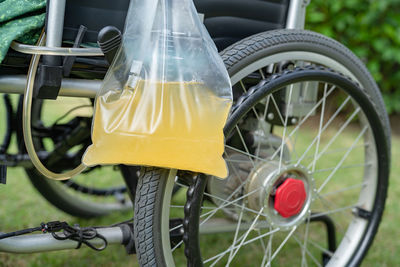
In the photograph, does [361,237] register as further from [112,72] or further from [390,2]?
[390,2]

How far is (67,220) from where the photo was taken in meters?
1.91

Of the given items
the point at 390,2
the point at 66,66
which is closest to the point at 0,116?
the point at 66,66

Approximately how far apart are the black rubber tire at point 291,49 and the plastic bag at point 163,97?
3.6 inches

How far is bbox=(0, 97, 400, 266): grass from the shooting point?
63.5 inches

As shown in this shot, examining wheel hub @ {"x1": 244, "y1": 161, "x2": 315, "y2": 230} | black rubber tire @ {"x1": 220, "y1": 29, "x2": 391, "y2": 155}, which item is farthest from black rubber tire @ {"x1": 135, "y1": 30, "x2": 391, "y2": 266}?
wheel hub @ {"x1": 244, "y1": 161, "x2": 315, "y2": 230}

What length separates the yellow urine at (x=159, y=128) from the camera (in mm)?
906

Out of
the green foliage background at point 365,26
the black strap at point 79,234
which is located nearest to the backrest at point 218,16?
the black strap at point 79,234

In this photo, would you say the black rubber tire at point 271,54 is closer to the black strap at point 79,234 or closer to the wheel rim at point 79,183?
the black strap at point 79,234

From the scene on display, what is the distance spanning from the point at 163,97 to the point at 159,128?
2.4 inches

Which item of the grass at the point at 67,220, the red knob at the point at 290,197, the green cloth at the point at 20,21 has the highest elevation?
the green cloth at the point at 20,21

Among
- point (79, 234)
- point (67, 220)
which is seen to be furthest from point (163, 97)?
point (67, 220)

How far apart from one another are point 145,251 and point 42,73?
41cm

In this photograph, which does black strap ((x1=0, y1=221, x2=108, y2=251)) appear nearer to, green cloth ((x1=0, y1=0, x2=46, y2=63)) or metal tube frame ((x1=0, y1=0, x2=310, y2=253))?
metal tube frame ((x1=0, y1=0, x2=310, y2=253))

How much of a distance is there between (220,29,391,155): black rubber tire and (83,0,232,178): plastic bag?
9 centimetres
